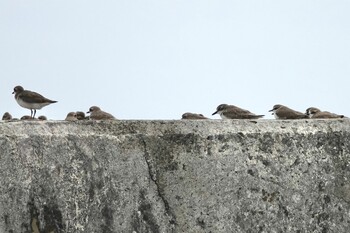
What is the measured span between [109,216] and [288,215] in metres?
1.07

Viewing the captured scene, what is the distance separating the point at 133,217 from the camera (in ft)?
17.9

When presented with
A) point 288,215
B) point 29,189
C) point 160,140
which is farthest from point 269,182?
point 29,189

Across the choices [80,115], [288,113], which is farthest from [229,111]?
[80,115]

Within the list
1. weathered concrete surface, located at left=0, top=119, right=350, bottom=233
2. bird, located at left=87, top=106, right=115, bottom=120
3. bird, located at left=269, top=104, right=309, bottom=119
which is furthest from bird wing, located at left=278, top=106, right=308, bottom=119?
weathered concrete surface, located at left=0, top=119, right=350, bottom=233

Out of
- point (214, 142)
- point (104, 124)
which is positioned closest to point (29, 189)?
point (104, 124)

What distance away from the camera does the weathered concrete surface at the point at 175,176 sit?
5.27 meters

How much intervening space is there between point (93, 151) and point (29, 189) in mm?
474

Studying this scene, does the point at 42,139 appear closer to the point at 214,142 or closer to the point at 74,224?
the point at 74,224

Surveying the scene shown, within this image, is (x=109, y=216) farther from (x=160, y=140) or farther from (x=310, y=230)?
(x=310, y=230)

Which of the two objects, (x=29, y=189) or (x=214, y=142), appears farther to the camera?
(x=214, y=142)

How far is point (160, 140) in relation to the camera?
18.7ft

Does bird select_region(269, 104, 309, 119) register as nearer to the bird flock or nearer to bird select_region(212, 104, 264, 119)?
the bird flock

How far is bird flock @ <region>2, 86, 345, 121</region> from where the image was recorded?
376 inches

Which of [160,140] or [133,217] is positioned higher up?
[160,140]
